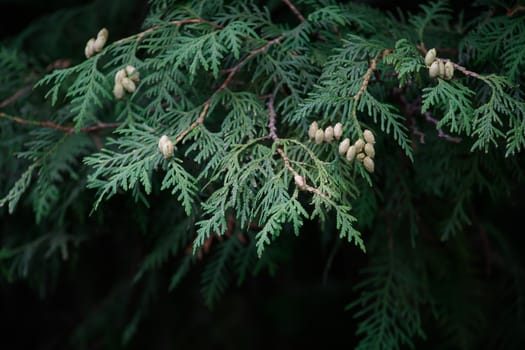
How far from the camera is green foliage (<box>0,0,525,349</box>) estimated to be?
1354mm

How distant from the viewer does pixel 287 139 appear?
136 cm

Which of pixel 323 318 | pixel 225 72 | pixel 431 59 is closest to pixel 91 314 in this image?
pixel 323 318

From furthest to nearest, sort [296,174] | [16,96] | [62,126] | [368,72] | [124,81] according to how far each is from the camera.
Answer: [16,96]
[62,126]
[124,81]
[368,72]
[296,174]

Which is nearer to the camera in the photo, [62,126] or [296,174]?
[296,174]

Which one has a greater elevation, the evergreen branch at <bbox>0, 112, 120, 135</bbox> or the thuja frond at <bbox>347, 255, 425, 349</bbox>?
the evergreen branch at <bbox>0, 112, 120, 135</bbox>

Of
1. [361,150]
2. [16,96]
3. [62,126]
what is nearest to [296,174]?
[361,150]

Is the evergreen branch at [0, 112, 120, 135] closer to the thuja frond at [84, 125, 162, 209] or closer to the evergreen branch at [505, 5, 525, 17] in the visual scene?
the thuja frond at [84, 125, 162, 209]

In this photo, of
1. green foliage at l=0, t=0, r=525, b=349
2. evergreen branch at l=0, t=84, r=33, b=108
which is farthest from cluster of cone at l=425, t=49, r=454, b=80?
evergreen branch at l=0, t=84, r=33, b=108

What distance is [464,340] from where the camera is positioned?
2.25m

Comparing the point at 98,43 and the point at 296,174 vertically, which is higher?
the point at 98,43

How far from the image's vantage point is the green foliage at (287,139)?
135 cm

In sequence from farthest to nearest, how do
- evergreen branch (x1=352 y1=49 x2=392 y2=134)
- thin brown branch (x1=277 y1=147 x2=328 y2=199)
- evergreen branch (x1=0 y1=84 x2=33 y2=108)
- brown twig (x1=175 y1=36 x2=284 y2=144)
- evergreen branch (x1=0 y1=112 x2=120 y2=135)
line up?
evergreen branch (x1=0 y1=84 x2=33 y2=108), evergreen branch (x1=0 y1=112 x2=120 y2=135), brown twig (x1=175 y1=36 x2=284 y2=144), evergreen branch (x1=352 y1=49 x2=392 y2=134), thin brown branch (x1=277 y1=147 x2=328 y2=199)

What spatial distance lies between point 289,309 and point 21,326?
6.60 ft

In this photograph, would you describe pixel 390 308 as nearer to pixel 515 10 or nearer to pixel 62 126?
pixel 515 10
